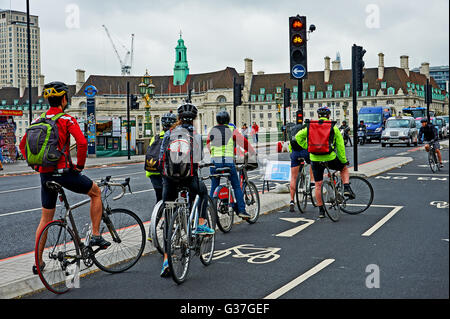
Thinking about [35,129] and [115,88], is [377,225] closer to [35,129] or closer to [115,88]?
[35,129]

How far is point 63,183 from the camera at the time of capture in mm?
5363

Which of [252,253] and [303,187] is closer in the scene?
[252,253]

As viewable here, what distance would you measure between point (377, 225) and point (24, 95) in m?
163

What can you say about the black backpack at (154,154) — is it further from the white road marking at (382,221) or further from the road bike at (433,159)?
the road bike at (433,159)

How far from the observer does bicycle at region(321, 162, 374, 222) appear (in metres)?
9.14

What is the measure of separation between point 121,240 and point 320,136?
4.05m

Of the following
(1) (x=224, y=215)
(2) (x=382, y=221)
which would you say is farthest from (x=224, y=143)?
(2) (x=382, y=221)

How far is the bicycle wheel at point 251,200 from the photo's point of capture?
29.5 feet

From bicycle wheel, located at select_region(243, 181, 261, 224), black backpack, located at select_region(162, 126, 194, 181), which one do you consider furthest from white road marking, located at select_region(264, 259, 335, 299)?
bicycle wheel, located at select_region(243, 181, 261, 224)

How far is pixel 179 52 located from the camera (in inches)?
6309

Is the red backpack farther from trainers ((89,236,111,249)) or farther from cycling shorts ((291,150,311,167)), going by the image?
trainers ((89,236,111,249))

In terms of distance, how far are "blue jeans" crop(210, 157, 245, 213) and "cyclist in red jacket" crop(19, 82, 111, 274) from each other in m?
2.76

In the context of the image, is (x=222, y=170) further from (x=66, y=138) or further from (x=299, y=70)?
(x=299, y=70)
